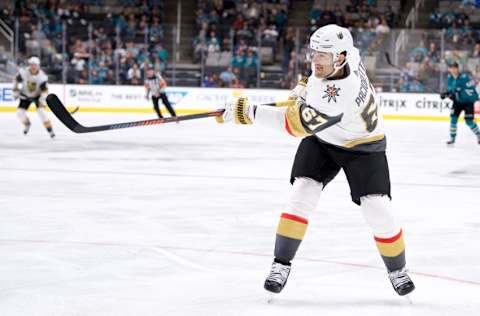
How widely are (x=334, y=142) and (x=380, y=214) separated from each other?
348mm

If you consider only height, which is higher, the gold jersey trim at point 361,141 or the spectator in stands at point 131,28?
the gold jersey trim at point 361,141

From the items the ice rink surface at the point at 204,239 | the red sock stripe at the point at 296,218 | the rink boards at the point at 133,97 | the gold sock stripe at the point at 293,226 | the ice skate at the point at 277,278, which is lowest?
the rink boards at the point at 133,97

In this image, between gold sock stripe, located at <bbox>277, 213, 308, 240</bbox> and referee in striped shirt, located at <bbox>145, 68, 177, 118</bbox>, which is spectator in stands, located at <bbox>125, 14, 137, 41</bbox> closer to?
referee in striped shirt, located at <bbox>145, 68, 177, 118</bbox>

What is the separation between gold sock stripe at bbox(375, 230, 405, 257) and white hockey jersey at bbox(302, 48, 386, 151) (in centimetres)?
37

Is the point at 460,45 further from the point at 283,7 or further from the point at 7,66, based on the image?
the point at 7,66

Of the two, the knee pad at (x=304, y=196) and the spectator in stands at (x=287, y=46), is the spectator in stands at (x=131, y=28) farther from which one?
the knee pad at (x=304, y=196)

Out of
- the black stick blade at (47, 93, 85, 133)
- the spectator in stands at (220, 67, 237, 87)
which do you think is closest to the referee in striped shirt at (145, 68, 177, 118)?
the spectator in stands at (220, 67, 237, 87)

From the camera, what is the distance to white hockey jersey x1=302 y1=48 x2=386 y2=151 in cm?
331

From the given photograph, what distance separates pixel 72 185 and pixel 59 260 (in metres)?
3.03

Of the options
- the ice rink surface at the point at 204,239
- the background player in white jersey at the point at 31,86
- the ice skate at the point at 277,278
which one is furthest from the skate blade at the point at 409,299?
the background player in white jersey at the point at 31,86

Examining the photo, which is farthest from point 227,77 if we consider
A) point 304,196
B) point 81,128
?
point 304,196

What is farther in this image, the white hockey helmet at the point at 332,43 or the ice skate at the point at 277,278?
the ice skate at the point at 277,278

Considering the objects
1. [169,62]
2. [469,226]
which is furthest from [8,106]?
[469,226]

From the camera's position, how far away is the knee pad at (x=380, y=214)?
353 cm
